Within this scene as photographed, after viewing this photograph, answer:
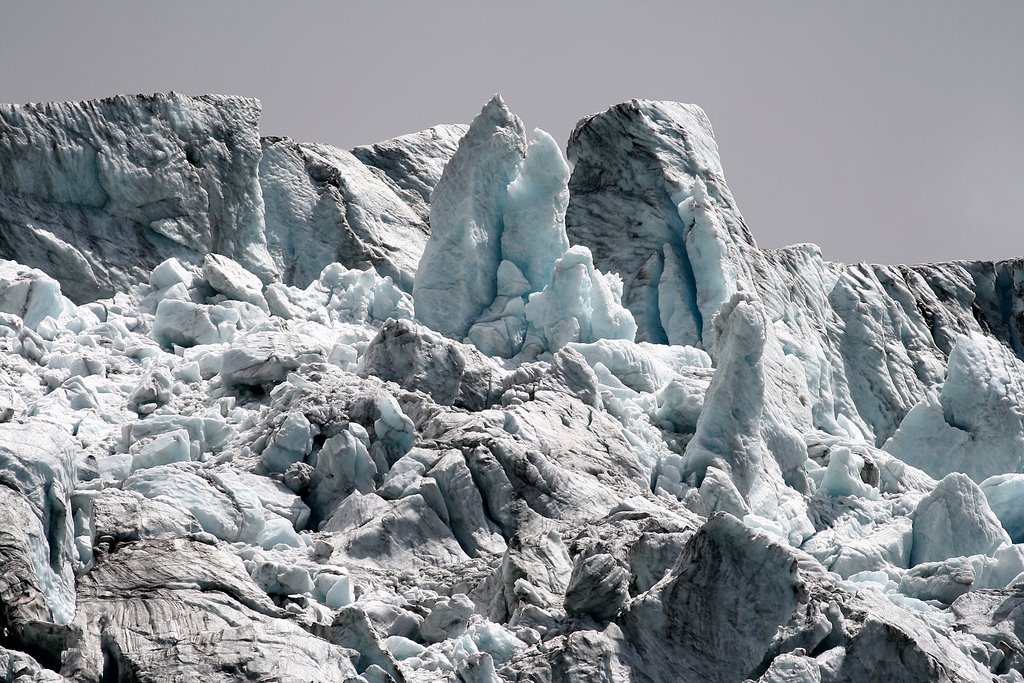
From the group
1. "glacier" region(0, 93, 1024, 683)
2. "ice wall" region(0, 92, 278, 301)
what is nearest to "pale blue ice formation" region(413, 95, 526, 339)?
"glacier" region(0, 93, 1024, 683)

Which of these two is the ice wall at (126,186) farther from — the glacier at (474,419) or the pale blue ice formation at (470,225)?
the pale blue ice formation at (470,225)

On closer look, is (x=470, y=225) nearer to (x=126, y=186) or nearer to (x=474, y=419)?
(x=126, y=186)

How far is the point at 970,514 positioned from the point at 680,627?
33.3 feet

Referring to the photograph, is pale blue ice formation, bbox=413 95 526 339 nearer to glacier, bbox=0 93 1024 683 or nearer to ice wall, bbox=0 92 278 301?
glacier, bbox=0 93 1024 683

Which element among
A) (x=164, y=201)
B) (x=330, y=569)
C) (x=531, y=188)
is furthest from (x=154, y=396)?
(x=531, y=188)

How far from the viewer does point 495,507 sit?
22.1m

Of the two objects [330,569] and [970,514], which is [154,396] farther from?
[970,514]

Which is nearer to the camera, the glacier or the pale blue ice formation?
the glacier

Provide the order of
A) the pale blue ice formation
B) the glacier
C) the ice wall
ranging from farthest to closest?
1. the pale blue ice formation
2. the ice wall
3. the glacier

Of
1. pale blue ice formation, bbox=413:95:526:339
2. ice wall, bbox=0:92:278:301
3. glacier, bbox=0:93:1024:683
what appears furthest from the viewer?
pale blue ice formation, bbox=413:95:526:339

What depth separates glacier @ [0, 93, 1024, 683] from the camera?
16.9m

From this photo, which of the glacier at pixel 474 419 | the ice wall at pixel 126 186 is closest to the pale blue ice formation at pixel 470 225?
the glacier at pixel 474 419

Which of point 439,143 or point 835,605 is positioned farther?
point 439,143

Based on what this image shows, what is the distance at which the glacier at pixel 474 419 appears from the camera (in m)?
16.9
